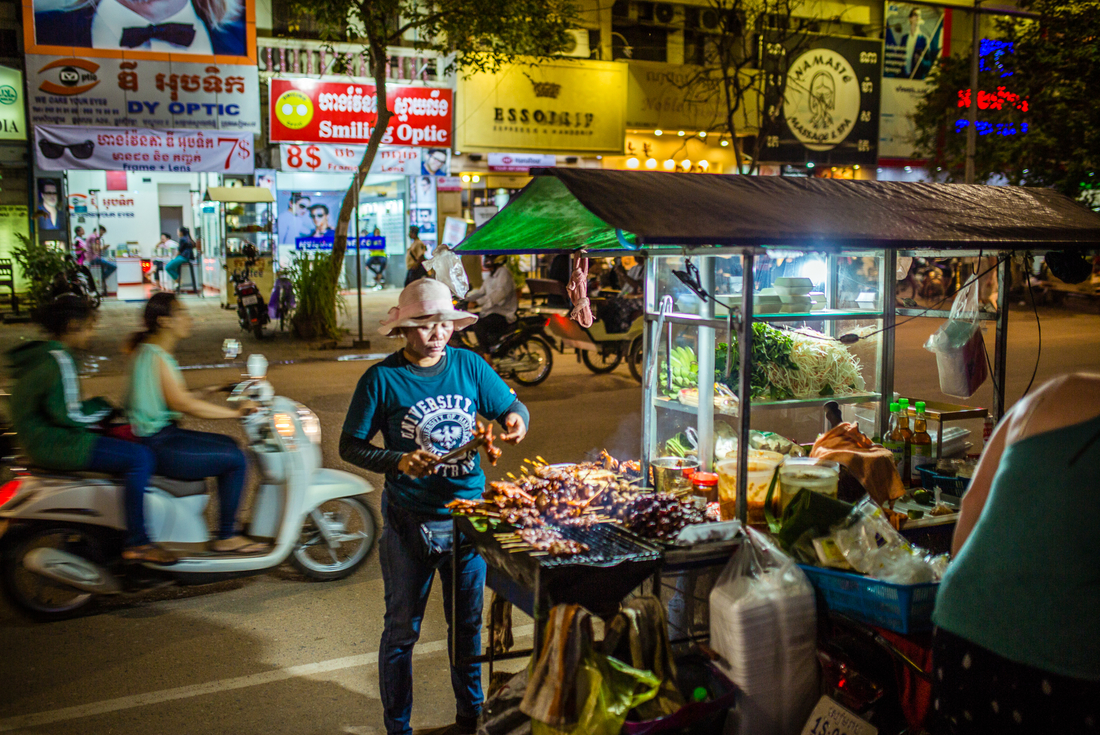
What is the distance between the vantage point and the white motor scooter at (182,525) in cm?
445

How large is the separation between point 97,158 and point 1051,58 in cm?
1850

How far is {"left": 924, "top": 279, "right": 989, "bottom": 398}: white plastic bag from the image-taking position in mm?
4949

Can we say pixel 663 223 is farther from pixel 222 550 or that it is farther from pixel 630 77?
pixel 630 77

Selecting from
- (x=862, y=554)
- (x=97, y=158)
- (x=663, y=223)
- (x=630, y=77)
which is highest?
(x=630, y=77)

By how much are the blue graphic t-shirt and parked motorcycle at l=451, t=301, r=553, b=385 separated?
7.70 m

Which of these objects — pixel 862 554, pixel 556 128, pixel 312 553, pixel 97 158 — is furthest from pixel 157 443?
pixel 556 128

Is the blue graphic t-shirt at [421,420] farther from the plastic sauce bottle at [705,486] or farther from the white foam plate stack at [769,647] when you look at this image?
the white foam plate stack at [769,647]

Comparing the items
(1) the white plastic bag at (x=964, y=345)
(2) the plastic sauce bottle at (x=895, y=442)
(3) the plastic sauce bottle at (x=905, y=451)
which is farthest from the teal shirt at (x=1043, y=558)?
(1) the white plastic bag at (x=964, y=345)

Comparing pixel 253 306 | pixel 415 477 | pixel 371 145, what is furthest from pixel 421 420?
pixel 253 306

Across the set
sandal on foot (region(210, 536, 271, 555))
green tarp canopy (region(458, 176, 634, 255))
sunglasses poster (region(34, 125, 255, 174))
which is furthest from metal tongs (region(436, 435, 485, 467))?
sunglasses poster (region(34, 125, 255, 174))

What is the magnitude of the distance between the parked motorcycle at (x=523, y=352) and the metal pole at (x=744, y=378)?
7.78 metres

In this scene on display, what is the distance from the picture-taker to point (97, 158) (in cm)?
1516

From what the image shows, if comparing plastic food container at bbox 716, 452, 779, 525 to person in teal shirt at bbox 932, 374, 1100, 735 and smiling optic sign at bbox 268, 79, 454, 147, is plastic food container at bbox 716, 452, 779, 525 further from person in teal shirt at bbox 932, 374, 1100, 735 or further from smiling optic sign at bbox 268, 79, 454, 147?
smiling optic sign at bbox 268, 79, 454, 147

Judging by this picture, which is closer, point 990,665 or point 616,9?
point 990,665
